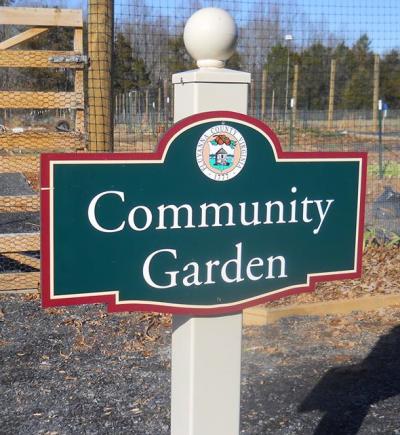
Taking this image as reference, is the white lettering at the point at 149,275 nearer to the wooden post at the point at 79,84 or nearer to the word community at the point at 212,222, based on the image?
the word community at the point at 212,222

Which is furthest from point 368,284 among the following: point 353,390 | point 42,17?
point 42,17

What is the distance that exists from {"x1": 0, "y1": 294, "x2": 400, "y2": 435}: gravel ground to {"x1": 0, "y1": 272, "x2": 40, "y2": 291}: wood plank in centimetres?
27

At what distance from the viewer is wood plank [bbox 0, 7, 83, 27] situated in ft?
18.8

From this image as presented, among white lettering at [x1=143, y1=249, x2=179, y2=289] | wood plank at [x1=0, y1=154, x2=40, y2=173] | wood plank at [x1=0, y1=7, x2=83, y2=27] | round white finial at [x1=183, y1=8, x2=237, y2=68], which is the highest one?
wood plank at [x1=0, y1=7, x2=83, y2=27]

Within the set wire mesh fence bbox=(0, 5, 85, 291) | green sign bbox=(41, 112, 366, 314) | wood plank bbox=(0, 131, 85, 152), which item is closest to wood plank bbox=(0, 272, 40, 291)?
wire mesh fence bbox=(0, 5, 85, 291)

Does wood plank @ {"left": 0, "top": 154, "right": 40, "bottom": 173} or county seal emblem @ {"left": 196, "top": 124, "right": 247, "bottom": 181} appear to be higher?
county seal emblem @ {"left": 196, "top": 124, "right": 247, "bottom": 181}

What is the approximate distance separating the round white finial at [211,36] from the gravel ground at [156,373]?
2.15m

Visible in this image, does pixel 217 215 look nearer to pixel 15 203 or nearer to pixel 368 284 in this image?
pixel 15 203

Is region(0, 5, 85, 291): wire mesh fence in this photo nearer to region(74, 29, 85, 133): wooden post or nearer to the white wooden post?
region(74, 29, 85, 133): wooden post

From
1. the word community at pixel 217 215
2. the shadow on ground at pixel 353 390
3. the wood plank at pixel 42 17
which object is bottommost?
the shadow on ground at pixel 353 390

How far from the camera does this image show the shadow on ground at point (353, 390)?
3807mm

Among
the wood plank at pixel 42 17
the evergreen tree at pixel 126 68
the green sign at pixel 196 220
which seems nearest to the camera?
the green sign at pixel 196 220

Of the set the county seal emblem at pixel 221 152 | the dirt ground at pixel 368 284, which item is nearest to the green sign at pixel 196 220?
the county seal emblem at pixel 221 152

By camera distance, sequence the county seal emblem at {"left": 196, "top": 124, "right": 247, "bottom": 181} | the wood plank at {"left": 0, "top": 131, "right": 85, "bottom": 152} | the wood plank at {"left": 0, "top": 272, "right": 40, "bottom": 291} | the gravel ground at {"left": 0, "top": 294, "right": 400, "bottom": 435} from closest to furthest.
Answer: the county seal emblem at {"left": 196, "top": 124, "right": 247, "bottom": 181} → the gravel ground at {"left": 0, "top": 294, "right": 400, "bottom": 435} → the wood plank at {"left": 0, "top": 131, "right": 85, "bottom": 152} → the wood plank at {"left": 0, "top": 272, "right": 40, "bottom": 291}
